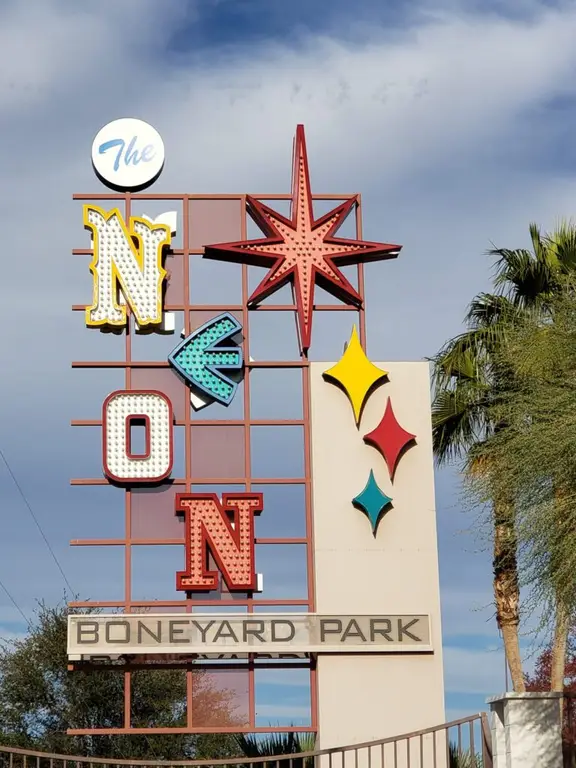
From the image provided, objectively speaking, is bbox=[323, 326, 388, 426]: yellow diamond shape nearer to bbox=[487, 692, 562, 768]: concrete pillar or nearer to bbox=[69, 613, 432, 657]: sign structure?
bbox=[69, 613, 432, 657]: sign structure

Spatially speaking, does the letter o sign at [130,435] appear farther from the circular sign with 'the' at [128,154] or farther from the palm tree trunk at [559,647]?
the palm tree trunk at [559,647]

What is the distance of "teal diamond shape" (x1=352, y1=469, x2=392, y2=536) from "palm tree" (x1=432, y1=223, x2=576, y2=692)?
9.42ft

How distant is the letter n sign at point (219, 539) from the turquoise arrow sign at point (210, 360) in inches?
79.3

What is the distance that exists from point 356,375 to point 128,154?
21.1 feet

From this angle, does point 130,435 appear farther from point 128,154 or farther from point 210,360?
point 128,154

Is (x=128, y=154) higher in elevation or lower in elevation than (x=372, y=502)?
higher

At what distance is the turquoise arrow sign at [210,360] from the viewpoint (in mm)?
26953

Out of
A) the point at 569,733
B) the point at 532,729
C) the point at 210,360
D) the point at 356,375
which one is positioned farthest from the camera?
the point at 210,360

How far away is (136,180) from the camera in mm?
28297

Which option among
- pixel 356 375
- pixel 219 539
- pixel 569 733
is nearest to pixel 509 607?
pixel 356 375

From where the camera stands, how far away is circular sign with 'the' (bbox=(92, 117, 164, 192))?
28.3 metres

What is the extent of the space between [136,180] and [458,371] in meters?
7.67

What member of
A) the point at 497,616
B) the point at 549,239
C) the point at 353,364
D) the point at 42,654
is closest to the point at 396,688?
the point at 497,616

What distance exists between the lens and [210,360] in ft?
89.0
